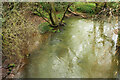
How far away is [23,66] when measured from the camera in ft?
12.1

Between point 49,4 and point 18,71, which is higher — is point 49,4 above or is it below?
above

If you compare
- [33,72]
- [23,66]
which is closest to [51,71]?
[33,72]

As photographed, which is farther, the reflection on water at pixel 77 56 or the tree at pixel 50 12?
the tree at pixel 50 12

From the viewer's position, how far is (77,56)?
399 centimetres

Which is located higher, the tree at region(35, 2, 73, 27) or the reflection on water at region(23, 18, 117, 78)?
the tree at region(35, 2, 73, 27)

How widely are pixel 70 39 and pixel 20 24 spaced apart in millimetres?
2416

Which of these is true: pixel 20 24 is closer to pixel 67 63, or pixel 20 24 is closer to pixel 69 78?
pixel 67 63

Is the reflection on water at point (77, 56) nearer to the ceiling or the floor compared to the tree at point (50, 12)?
nearer to the floor

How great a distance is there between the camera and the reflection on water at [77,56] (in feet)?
11.0

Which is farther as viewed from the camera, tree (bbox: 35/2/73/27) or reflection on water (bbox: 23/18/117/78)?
tree (bbox: 35/2/73/27)

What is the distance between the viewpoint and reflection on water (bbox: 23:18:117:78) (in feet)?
11.0

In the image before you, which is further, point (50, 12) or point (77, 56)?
point (50, 12)

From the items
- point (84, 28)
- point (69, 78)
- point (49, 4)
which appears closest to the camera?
point (69, 78)

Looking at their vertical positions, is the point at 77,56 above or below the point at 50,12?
below
